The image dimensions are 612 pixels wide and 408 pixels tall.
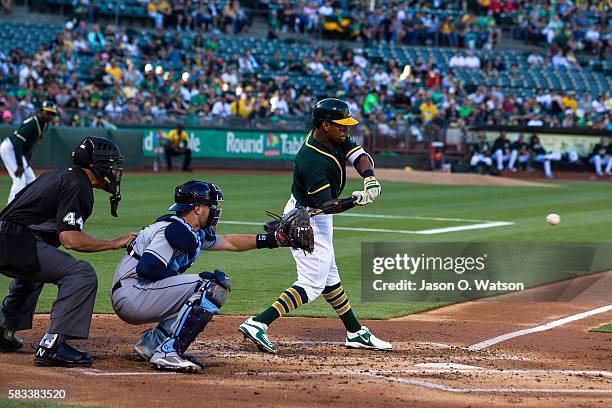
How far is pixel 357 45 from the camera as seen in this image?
39562 mm

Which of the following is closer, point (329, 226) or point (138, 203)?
point (329, 226)

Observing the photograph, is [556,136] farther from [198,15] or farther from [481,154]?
[198,15]

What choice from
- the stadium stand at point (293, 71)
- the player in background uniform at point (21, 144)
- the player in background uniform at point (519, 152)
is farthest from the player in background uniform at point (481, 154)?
the player in background uniform at point (21, 144)

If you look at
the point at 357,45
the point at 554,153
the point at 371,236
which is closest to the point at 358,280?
the point at 371,236

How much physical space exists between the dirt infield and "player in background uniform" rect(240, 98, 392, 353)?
28 cm

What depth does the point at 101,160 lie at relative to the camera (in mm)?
6922

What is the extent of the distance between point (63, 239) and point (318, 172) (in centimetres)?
189

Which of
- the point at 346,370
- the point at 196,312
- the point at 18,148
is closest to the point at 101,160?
the point at 196,312

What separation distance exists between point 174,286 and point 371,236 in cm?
872

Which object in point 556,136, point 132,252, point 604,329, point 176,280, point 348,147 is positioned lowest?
point 556,136

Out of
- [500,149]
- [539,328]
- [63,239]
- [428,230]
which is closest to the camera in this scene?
[63,239]

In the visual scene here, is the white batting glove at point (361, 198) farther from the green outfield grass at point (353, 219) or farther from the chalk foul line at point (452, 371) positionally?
the green outfield grass at point (353, 219)

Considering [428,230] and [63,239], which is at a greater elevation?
[63,239]

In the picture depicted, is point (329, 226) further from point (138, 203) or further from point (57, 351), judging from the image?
point (138, 203)
